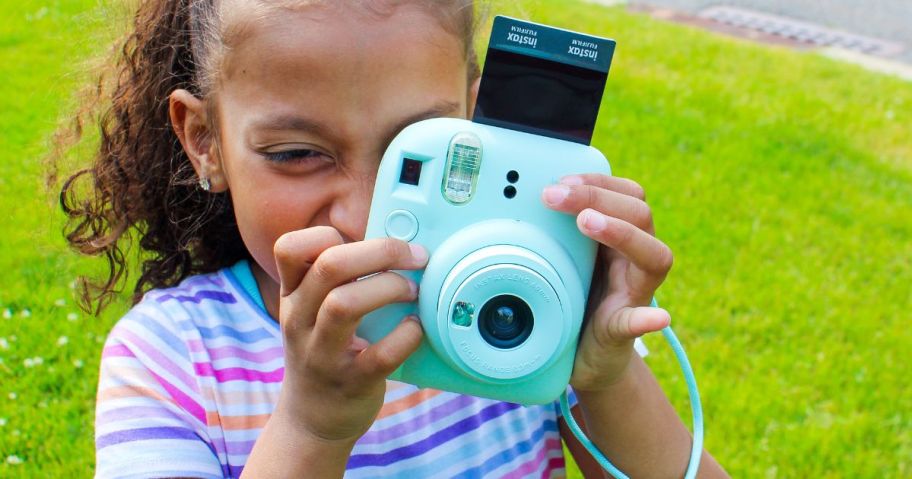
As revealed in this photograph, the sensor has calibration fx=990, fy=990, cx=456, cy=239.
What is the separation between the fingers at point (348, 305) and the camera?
3.82 ft

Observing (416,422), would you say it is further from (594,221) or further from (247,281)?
(594,221)

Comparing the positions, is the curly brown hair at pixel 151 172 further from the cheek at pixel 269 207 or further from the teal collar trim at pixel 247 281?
the cheek at pixel 269 207

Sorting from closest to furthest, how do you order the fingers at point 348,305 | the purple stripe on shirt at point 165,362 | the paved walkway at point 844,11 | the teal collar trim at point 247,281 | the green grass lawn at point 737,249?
1. the fingers at point 348,305
2. the purple stripe on shirt at point 165,362
3. the teal collar trim at point 247,281
4. the green grass lawn at point 737,249
5. the paved walkway at point 844,11

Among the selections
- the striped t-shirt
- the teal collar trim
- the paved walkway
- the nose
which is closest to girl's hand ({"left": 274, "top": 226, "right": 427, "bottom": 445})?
the nose

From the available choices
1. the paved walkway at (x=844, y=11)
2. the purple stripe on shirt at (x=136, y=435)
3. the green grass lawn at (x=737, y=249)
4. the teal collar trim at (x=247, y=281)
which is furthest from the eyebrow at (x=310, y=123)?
the paved walkway at (x=844, y=11)

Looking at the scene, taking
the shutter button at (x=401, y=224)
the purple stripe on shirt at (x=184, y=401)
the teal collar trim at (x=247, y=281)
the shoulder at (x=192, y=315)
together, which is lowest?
the purple stripe on shirt at (x=184, y=401)

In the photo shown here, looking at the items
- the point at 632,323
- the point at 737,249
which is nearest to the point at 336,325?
the point at 632,323

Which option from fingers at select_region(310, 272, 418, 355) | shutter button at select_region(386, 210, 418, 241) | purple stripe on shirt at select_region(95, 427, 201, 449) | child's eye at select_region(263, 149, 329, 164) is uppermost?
child's eye at select_region(263, 149, 329, 164)

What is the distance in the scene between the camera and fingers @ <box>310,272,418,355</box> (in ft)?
3.82

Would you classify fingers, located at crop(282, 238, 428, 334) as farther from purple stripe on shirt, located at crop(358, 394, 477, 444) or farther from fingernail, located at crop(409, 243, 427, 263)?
purple stripe on shirt, located at crop(358, 394, 477, 444)

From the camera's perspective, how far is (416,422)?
1.58 meters

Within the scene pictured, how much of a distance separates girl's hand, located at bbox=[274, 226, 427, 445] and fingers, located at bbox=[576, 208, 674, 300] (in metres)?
0.21

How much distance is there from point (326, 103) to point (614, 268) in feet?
1.46

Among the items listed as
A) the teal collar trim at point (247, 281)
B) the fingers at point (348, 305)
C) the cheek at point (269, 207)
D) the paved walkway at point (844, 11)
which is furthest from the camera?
the paved walkway at point (844, 11)
